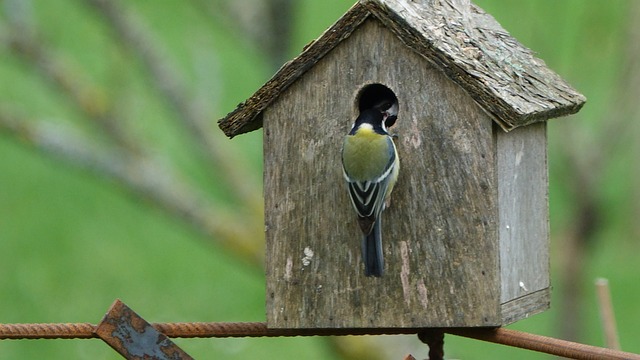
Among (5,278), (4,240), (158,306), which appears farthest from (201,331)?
(4,240)

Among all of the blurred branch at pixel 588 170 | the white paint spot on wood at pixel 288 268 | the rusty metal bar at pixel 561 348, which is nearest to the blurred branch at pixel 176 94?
the blurred branch at pixel 588 170

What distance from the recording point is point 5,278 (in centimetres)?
1181

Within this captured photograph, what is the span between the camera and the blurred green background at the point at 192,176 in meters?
7.58

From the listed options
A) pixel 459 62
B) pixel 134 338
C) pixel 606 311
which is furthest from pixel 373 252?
pixel 606 311

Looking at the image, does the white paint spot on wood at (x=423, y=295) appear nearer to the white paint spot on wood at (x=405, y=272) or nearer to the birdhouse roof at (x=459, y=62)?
the white paint spot on wood at (x=405, y=272)

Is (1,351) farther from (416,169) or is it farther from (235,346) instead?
(416,169)

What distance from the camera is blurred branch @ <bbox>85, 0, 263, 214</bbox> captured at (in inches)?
298

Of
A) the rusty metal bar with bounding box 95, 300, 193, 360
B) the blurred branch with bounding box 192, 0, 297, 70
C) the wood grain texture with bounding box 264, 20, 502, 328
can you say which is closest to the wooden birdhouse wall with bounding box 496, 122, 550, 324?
the wood grain texture with bounding box 264, 20, 502, 328

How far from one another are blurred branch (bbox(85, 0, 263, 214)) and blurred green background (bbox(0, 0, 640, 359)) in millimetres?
12

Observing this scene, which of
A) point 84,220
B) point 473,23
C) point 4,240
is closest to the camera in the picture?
point 473,23

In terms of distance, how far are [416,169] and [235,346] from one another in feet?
22.3

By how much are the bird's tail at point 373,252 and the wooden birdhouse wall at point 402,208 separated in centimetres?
6

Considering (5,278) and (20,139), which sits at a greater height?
(20,139)

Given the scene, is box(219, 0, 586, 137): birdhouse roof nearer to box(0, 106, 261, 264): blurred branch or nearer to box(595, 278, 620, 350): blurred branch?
box(595, 278, 620, 350): blurred branch
